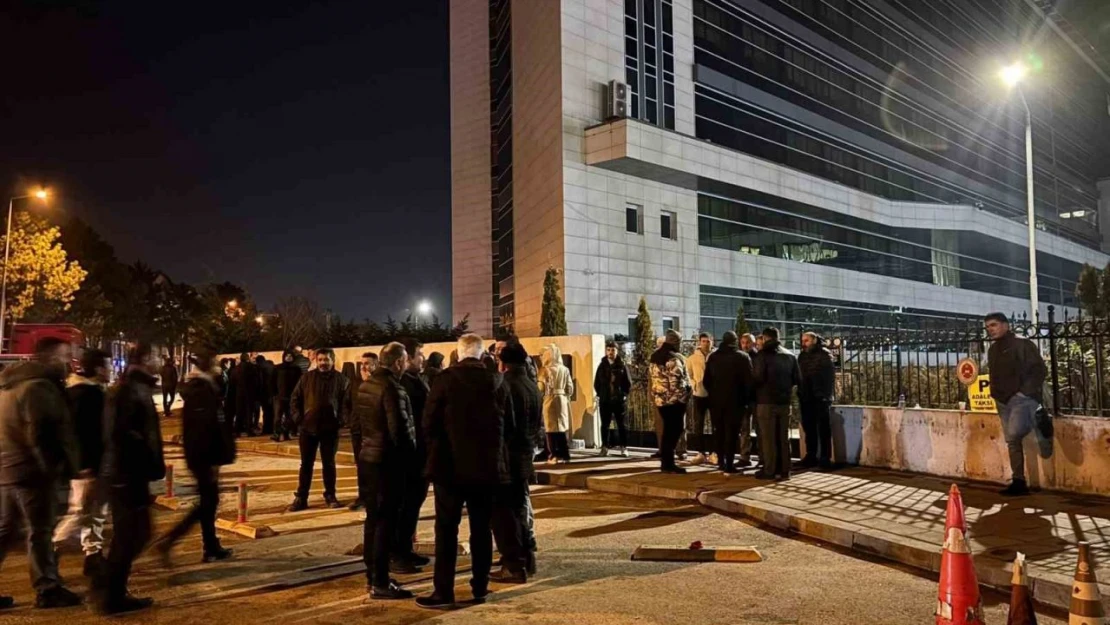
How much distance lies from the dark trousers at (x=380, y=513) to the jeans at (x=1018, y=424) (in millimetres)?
6945

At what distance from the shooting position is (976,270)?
192 feet

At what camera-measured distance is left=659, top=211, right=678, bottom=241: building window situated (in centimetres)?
3606

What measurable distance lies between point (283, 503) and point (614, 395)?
5711 mm

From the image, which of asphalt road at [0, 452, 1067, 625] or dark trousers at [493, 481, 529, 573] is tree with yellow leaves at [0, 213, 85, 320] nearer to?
asphalt road at [0, 452, 1067, 625]

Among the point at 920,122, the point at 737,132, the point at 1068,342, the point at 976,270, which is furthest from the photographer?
the point at 976,270

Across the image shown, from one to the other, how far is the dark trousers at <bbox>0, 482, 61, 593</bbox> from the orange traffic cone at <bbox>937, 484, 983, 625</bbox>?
611 centimetres

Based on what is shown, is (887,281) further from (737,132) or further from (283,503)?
(283,503)

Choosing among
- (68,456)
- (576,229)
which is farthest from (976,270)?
(68,456)

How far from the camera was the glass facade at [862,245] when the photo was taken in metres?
38.7

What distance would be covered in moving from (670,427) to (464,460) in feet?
Result: 20.9

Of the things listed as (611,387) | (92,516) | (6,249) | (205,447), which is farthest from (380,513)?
(6,249)

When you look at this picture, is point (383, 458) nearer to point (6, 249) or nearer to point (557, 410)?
point (557, 410)

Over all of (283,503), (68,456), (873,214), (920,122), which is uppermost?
(920,122)

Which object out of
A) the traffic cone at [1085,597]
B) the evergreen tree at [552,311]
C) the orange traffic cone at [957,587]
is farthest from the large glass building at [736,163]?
the traffic cone at [1085,597]
